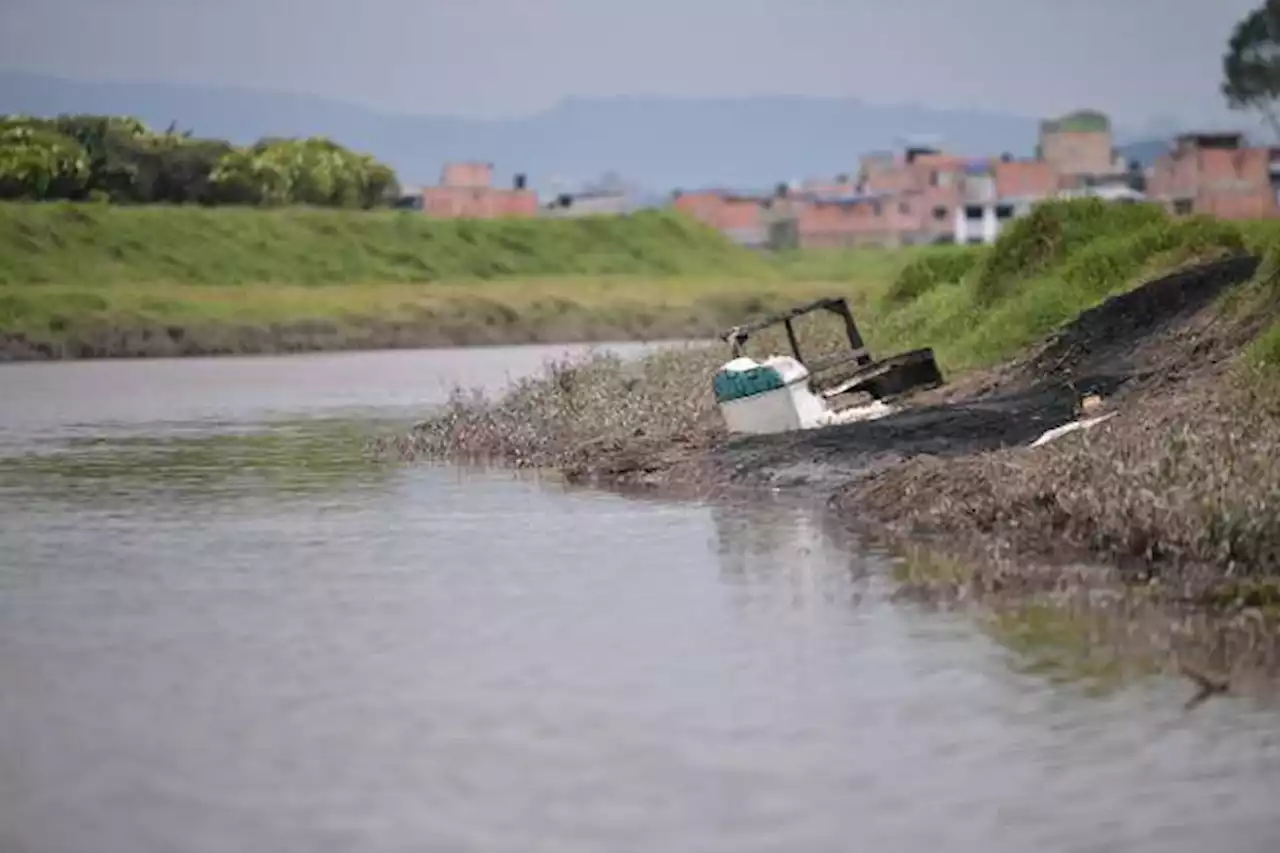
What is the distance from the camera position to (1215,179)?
9656 cm

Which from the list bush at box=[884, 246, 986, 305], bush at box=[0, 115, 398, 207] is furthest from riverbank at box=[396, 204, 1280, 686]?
bush at box=[0, 115, 398, 207]

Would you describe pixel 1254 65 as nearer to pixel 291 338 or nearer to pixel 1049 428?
pixel 291 338

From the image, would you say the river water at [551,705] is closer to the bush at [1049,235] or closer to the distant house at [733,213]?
the bush at [1049,235]

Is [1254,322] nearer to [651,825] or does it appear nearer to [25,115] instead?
[651,825]

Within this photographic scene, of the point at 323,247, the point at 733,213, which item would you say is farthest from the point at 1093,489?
the point at 733,213

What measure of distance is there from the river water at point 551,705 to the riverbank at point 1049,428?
83 centimetres

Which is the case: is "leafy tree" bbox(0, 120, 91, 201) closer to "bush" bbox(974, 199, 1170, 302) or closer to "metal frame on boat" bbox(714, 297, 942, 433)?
"bush" bbox(974, 199, 1170, 302)

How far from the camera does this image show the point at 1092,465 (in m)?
18.7

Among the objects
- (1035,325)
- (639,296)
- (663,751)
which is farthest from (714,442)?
(639,296)

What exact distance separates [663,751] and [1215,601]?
4447 mm

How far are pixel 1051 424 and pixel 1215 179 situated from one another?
73.2 meters

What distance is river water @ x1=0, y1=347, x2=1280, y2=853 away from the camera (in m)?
11.9

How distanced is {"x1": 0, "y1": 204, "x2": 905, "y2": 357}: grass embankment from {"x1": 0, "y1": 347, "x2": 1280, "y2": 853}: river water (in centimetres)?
5869

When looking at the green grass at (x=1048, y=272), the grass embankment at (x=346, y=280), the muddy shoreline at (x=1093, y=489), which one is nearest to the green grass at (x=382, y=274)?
the grass embankment at (x=346, y=280)
